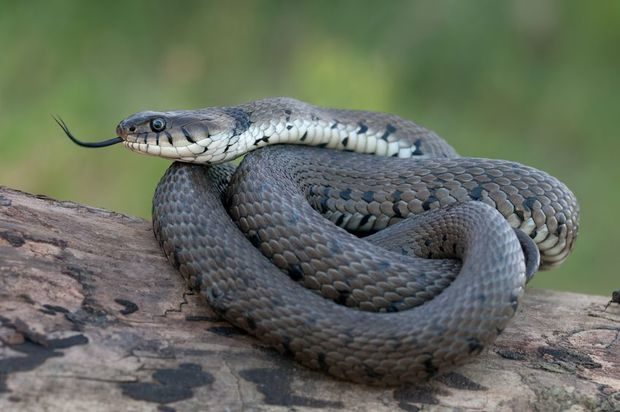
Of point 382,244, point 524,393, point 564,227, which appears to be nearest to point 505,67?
point 564,227

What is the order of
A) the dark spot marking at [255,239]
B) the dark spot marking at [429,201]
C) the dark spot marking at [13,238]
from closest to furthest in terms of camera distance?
the dark spot marking at [13,238]
the dark spot marking at [255,239]
the dark spot marking at [429,201]

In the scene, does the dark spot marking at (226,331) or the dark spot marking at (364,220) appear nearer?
the dark spot marking at (226,331)

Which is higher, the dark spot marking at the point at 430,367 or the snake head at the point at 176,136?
the snake head at the point at 176,136

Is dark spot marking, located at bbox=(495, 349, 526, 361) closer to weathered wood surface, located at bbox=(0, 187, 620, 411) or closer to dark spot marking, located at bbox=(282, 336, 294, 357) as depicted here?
weathered wood surface, located at bbox=(0, 187, 620, 411)

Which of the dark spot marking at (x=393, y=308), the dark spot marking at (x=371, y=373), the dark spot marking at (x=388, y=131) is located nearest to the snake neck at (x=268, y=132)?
the dark spot marking at (x=388, y=131)

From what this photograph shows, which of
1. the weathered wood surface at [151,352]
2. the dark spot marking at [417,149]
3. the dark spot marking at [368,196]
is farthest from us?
the dark spot marking at [417,149]

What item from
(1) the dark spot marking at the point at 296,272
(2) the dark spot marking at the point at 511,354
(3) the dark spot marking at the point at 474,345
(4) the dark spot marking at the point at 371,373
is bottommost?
(4) the dark spot marking at the point at 371,373

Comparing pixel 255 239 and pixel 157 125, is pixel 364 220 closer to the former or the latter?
pixel 255 239

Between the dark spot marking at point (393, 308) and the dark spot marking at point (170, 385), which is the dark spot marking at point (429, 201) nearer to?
the dark spot marking at point (393, 308)

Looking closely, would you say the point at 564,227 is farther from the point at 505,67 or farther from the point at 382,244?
the point at 505,67
